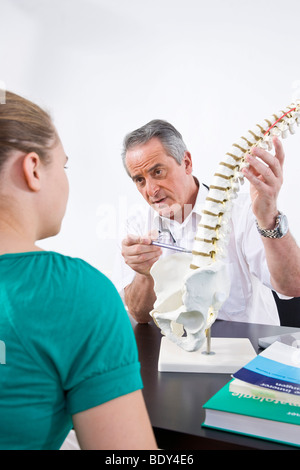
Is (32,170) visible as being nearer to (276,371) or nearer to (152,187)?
(276,371)

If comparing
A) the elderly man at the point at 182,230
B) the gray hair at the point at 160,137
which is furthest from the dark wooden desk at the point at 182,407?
the gray hair at the point at 160,137

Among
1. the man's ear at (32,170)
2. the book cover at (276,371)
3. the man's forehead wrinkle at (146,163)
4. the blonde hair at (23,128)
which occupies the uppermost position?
the man's forehead wrinkle at (146,163)

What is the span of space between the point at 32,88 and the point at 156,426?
138 inches

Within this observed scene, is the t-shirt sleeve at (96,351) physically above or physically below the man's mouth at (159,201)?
below

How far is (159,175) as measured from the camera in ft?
6.94

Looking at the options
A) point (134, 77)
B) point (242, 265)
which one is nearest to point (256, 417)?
point (242, 265)

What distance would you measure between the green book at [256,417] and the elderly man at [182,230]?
80 centimetres

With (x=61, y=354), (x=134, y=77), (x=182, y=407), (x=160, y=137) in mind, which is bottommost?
(x=182, y=407)

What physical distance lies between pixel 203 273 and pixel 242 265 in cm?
110

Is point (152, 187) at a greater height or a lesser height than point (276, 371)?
greater

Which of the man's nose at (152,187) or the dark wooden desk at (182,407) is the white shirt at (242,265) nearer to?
the man's nose at (152,187)

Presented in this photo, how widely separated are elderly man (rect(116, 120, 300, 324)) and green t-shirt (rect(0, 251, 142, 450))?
94cm

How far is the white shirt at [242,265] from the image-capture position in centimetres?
202

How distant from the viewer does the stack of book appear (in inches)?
31.1
